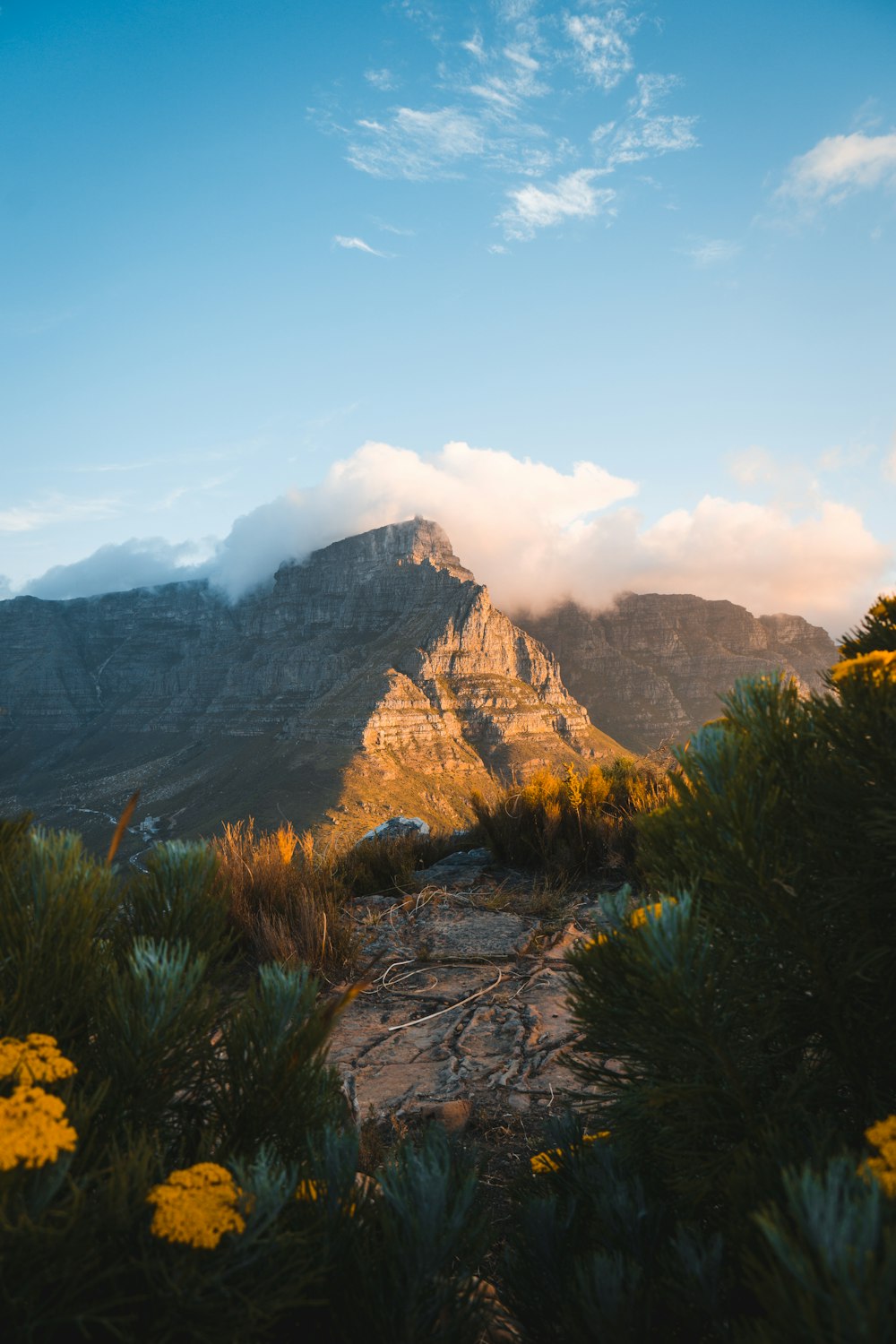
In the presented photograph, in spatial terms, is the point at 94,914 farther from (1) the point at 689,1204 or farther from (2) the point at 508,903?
(2) the point at 508,903

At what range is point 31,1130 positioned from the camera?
0.88 metres

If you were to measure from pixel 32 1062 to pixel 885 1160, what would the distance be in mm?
1154

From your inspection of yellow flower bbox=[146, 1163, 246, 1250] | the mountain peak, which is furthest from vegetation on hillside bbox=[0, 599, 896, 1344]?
the mountain peak

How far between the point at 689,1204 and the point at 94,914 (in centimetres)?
127

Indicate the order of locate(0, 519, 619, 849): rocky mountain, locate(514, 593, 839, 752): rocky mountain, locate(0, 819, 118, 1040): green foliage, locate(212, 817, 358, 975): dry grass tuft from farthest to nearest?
locate(514, 593, 839, 752): rocky mountain, locate(0, 519, 619, 849): rocky mountain, locate(212, 817, 358, 975): dry grass tuft, locate(0, 819, 118, 1040): green foliage

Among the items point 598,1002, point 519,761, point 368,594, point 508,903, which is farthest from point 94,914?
point 368,594

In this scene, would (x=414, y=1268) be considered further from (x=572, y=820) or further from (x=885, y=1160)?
(x=572, y=820)

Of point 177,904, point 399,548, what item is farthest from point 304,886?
point 399,548

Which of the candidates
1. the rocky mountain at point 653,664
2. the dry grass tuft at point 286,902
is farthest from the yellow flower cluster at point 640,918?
the rocky mountain at point 653,664

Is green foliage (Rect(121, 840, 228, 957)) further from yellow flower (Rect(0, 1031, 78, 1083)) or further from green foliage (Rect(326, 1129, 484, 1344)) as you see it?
green foliage (Rect(326, 1129, 484, 1344))

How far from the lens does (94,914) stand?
1377 millimetres

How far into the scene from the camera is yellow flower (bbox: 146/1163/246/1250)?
2.96ft

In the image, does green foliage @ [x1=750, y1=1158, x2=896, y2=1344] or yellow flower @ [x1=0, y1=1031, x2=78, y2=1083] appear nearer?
green foliage @ [x1=750, y1=1158, x2=896, y2=1344]

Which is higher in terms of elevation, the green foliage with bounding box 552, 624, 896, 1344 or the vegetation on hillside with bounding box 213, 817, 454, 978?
the green foliage with bounding box 552, 624, 896, 1344
